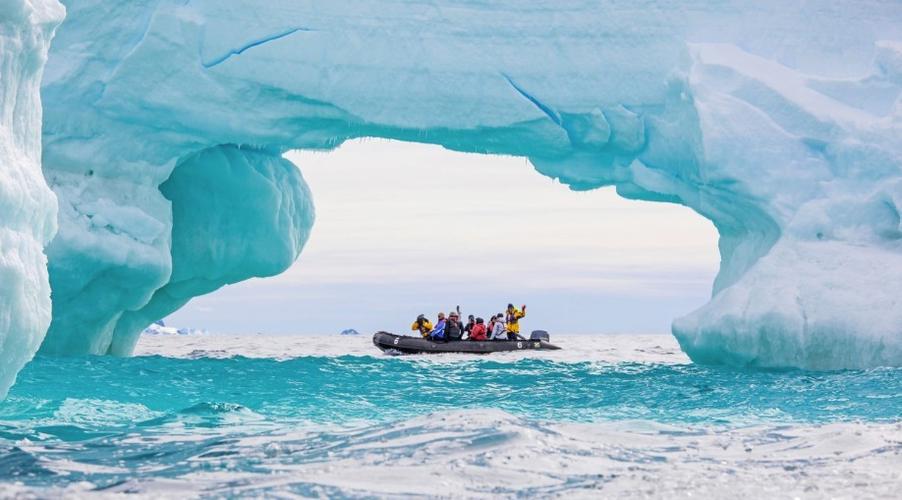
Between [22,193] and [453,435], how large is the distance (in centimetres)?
298

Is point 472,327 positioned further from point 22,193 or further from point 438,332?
point 22,193

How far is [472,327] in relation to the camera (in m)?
21.8

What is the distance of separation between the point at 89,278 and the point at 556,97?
6.31 metres

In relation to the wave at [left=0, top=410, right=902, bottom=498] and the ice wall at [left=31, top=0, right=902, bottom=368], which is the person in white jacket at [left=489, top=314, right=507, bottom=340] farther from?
the wave at [left=0, top=410, right=902, bottom=498]

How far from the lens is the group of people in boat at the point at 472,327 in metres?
20.1

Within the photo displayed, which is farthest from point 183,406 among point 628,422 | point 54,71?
point 54,71

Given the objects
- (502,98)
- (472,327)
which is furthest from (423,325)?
(502,98)

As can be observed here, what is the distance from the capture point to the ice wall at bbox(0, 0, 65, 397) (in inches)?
283

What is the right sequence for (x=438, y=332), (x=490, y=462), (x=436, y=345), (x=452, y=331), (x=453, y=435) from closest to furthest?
(x=490, y=462), (x=453, y=435), (x=436, y=345), (x=438, y=332), (x=452, y=331)

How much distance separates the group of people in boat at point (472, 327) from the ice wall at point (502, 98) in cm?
473

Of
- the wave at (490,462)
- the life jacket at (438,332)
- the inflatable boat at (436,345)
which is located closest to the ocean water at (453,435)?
the wave at (490,462)

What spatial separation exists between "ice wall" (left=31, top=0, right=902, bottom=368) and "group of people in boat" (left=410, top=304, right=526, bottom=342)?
4.73 metres

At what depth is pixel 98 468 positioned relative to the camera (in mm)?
6535

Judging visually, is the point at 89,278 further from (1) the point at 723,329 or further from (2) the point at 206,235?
(1) the point at 723,329
